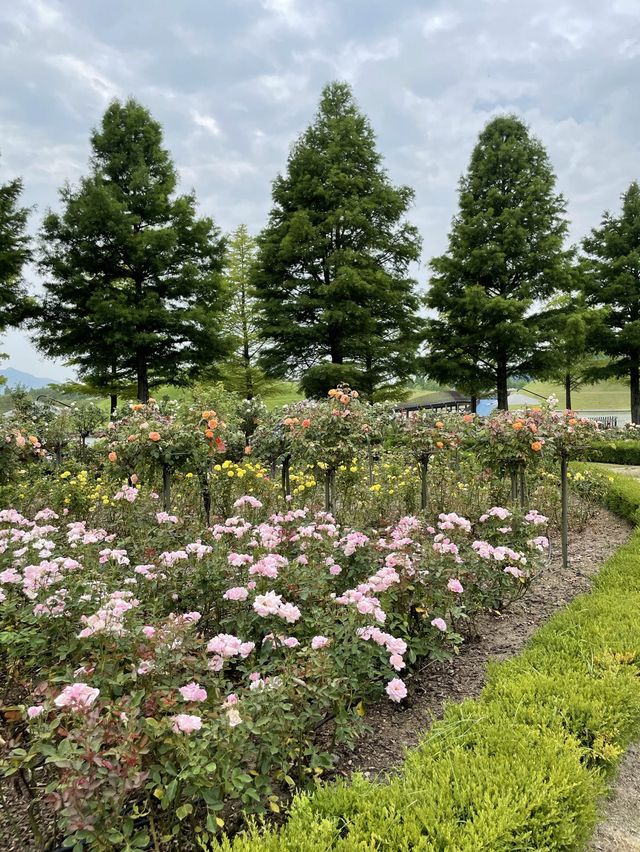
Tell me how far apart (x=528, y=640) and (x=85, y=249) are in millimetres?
14711

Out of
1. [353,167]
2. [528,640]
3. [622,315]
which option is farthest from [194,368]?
[622,315]

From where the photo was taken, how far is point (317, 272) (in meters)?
15.3

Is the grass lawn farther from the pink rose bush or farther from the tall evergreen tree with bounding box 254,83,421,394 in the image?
the pink rose bush

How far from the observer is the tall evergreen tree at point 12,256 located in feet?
45.9

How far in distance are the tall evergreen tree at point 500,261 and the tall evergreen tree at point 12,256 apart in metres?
12.6

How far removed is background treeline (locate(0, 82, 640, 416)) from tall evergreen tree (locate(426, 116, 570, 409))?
0.20ft

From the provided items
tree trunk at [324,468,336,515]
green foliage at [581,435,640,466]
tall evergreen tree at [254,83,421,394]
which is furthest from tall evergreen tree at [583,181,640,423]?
tree trunk at [324,468,336,515]

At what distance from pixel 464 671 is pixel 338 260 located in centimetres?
1329

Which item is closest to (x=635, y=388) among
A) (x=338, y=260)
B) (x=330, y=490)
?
(x=338, y=260)

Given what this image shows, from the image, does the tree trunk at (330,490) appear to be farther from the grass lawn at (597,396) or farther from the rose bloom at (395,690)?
the grass lawn at (597,396)

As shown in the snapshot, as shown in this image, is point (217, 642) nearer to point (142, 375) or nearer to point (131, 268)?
point (142, 375)

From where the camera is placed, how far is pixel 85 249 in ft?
45.4

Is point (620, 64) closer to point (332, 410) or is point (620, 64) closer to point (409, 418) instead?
point (409, 418)

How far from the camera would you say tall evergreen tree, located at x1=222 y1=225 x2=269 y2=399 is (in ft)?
59.3
